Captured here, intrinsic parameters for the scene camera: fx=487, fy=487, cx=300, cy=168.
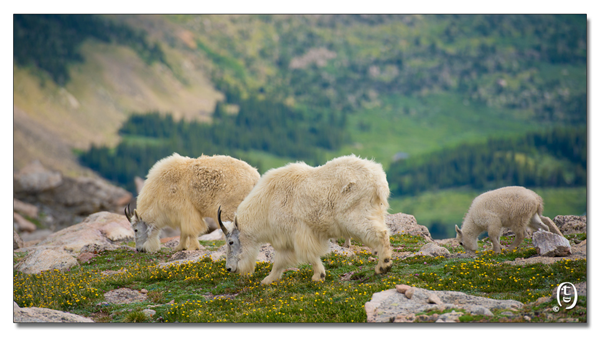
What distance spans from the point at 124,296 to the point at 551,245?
30.4 ft

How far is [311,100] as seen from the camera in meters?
92.4

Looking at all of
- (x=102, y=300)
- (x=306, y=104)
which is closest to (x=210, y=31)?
(x=306, y=104)

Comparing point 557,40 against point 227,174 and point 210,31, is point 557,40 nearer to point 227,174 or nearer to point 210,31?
point 227,174

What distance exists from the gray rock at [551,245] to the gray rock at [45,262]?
1172 cm

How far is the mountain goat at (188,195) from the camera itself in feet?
45.2

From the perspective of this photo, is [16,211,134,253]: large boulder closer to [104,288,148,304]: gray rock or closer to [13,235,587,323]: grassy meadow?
[13,235,587,323]: grassy meadow

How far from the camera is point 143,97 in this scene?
319ft

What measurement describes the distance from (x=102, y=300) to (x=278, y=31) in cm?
5671

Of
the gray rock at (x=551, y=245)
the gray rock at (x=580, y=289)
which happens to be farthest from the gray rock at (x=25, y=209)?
the gray rock at (x=580, y=289)

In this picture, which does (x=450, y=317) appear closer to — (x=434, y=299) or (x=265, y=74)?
(x=434, y=299)

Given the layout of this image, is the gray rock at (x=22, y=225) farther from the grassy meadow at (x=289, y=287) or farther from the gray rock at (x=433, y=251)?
the gray rock at (x=433, y=251)

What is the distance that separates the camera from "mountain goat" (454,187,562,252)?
11.9 m

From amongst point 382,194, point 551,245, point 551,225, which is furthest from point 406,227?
point 382,194

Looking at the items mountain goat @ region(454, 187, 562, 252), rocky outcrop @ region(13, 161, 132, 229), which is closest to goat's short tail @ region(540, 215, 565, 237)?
mountain goat @ region(454, 187, 562, 252)
